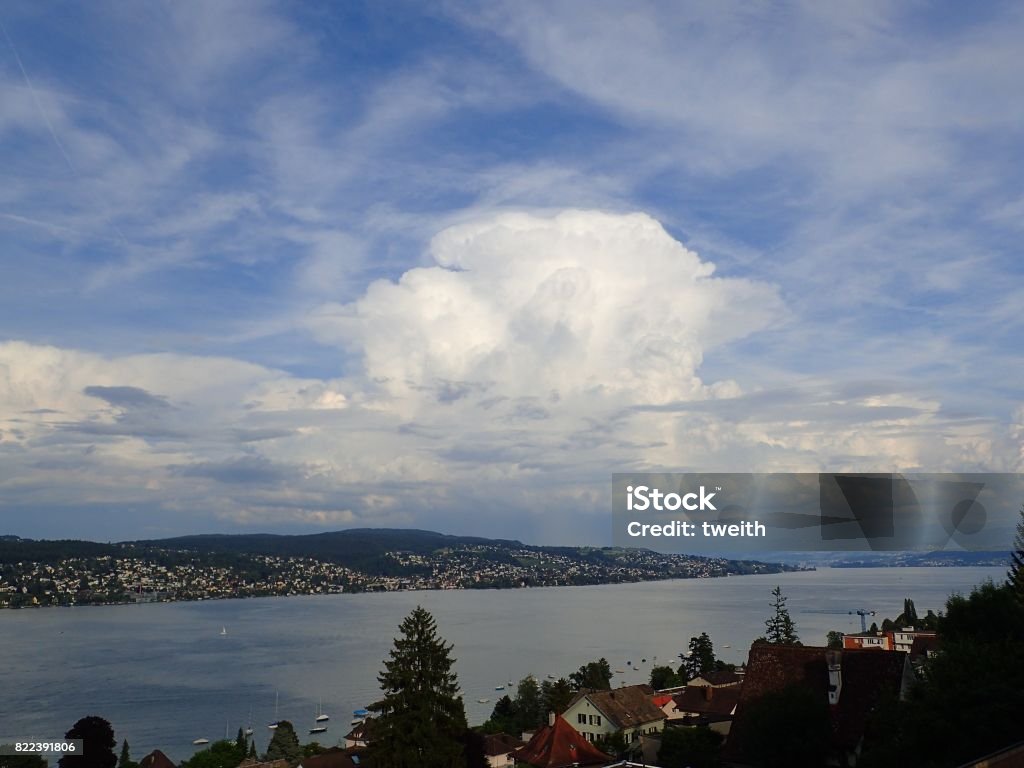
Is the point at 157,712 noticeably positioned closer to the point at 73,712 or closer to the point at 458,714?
the point at 73,712

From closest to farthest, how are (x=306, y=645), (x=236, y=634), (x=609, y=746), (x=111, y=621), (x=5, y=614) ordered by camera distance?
1. (x=609, y=746)
2. (x=306, y=645)
3. (x=236, y=634)
4. (x=111, y=621)
5. (x=5, y=614)

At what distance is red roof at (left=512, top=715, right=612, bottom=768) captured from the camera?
108 feet

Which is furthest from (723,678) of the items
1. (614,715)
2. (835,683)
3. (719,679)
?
(835,683)

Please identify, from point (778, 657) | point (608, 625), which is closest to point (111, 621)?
point (608, 625)

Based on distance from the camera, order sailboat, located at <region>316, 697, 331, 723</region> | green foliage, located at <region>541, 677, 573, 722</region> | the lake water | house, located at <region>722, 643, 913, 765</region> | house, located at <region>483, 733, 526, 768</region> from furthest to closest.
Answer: the lake water
sailboat, located at <region>316, 697, 331, 723</region>
green foliage, located at <region>541, 677, 573, 722</region>
house, located at <region>483, 733, 526, 768</region>
house, located at <region>722, 643, 913, 765</region>

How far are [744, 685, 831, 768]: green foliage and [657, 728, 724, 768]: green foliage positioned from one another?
3.87 metres

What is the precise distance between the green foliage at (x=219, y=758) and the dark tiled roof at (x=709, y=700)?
72.1 ft

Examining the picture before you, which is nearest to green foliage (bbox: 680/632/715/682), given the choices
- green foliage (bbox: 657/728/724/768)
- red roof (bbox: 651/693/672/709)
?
red roof (bbox: 651/693/672/709)

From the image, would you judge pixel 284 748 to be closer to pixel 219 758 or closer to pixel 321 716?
pixel 219 758

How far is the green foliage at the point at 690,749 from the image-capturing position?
83.4 feet

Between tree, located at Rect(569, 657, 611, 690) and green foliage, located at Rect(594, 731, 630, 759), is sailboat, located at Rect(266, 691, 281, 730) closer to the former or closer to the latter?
tree, located at Rect(569, 657, 611, 690)

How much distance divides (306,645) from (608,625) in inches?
1878

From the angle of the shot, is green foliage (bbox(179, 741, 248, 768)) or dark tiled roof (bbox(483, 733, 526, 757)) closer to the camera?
dark tiled roof (bbox(483, 733, 526, 757))

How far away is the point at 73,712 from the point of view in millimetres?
63875
